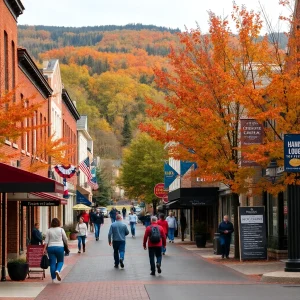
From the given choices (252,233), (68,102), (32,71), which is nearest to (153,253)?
(252,233)

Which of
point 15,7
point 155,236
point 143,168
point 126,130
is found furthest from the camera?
point 126,130

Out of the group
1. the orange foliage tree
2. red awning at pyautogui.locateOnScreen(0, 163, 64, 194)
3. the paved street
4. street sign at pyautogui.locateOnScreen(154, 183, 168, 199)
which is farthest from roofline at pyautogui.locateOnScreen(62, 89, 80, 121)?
red awning at pyautogui.locateOnScreen(0, 163, 64, 194)

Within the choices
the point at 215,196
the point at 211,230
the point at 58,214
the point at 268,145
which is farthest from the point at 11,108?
the point at 58,214

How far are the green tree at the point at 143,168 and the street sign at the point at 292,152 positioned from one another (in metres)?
65.4

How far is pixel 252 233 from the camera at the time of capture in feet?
94.2

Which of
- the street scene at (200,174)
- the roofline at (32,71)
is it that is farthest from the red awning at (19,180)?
the roofline at (32,71)

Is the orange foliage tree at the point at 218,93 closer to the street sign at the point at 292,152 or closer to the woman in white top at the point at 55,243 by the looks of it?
the street sign at the point at 292,152

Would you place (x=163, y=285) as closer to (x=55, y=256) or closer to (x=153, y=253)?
(x=55, y=256)

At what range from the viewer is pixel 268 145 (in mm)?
24672

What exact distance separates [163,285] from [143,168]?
6949cm

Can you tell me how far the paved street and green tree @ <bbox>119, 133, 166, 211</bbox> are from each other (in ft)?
196

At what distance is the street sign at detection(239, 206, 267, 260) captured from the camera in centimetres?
2864

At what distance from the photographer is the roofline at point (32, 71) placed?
3359 cm

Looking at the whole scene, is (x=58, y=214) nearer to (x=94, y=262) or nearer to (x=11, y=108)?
(x=94, y=262)
